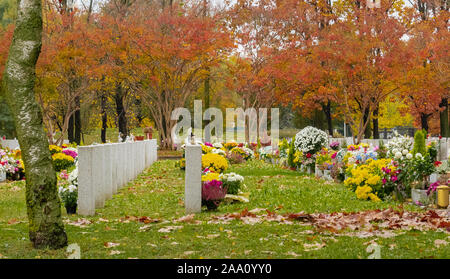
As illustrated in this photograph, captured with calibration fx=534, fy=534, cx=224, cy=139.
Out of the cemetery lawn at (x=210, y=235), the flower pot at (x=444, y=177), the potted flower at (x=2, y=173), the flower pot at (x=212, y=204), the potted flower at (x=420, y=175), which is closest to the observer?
the cemetery lawn at (x=210, y=235)

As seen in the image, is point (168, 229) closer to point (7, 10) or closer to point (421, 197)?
point (421, 197)

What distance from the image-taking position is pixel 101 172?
10633 millimetres

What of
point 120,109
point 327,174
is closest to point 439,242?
point 327,174

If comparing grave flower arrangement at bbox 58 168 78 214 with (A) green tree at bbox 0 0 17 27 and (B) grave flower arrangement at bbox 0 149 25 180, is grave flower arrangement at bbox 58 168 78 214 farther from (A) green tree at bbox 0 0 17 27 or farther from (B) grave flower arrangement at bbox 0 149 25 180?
(A) green tree at bbox 0 0 17 27

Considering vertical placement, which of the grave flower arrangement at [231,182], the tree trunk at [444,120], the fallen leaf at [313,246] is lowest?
the fallen leaf at [313,246]

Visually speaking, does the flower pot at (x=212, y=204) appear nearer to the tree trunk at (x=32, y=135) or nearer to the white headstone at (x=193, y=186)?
the white headstone at (x=193, y=186)

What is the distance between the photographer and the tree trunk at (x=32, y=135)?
6.48 metres

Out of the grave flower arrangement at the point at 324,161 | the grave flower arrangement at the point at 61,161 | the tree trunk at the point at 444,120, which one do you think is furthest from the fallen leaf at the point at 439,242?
the tree trunk at the point at 444,120

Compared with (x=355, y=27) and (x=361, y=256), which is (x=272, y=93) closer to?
(x=355, y=27)

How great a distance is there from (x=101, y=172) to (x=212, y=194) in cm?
245

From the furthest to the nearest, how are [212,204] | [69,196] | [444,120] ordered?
[444,120]
[212,204]
[69,196]

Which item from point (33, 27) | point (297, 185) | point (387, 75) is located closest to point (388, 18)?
point (387, 75)

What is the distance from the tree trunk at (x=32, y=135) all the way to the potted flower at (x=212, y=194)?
3.49 meters

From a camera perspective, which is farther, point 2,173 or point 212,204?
point 2,173
